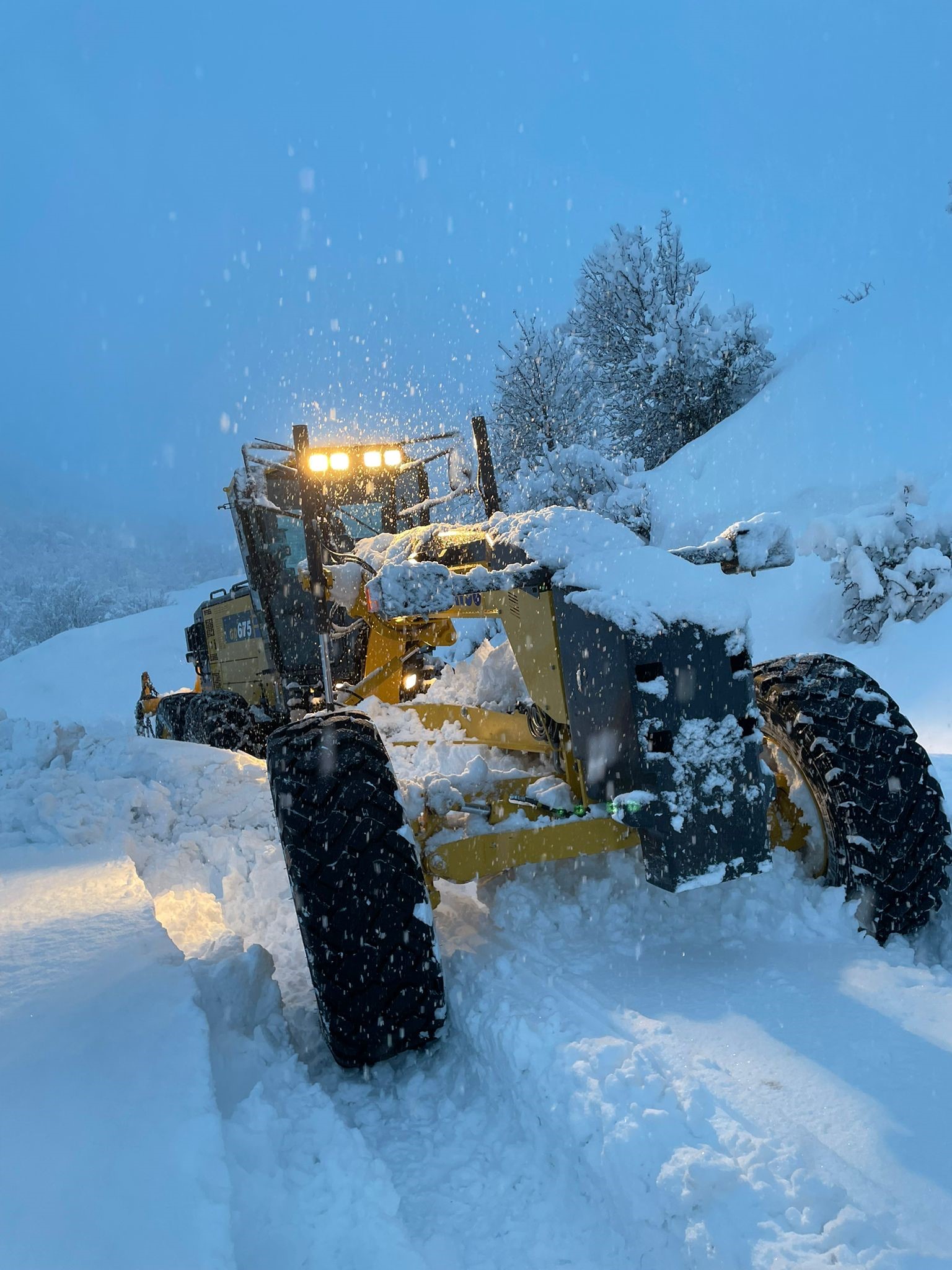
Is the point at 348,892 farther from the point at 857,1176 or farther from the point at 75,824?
the point at 75,824

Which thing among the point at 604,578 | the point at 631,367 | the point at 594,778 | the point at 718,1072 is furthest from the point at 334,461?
the point at 631,367

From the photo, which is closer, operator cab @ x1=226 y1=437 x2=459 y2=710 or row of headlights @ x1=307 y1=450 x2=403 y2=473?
row of headlights @ x1=307 y1=450 x2=403 y2=473

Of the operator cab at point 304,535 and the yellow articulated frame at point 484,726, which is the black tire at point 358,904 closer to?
the yellow articulated frame at point 484,726

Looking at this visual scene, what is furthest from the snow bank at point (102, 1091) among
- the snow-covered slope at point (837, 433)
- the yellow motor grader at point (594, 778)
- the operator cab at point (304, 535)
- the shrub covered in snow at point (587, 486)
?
the shrub covered in snow at point (587, 486)

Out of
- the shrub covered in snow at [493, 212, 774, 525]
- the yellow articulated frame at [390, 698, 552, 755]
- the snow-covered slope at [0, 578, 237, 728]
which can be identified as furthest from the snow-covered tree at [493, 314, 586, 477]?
the yellow articulated frame at [390, 698, 552, 755]

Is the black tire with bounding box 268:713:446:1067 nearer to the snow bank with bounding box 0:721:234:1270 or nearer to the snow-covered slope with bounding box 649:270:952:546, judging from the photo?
the snow bank with bounding box 0:721:234:1270

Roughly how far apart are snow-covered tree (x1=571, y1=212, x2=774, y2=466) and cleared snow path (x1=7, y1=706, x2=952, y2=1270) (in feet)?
71.0

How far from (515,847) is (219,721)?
487 centimetres

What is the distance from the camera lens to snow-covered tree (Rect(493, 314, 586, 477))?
888 inches

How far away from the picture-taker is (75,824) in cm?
423

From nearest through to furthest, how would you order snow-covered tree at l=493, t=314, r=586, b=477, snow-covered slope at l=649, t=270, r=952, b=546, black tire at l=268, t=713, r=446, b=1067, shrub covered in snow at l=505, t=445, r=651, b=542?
black tire at l=268, t=713, r=446, b=1067, snow-covered slope at l=649, t=270, r=952, b=546, shrub covered in snow at l=505, t=445, r=651, b=542, snow-covered tree at l=493, t=314, r=586, b=477

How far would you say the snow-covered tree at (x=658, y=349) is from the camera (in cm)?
2262

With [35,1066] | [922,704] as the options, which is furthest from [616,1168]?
[922,704]

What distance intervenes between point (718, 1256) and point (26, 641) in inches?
2100
